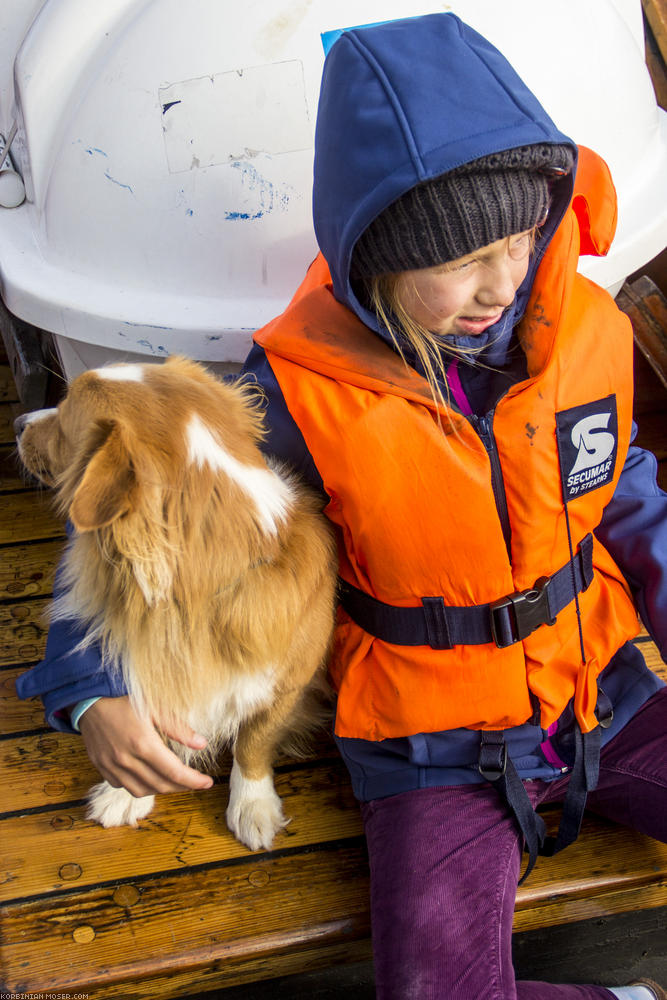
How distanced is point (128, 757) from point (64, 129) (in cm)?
141

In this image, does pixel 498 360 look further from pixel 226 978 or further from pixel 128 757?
pixel 226 978

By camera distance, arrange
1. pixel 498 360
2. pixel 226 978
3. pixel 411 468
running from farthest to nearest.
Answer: pixel 226 978 → pixel 498 360 → pixel 411 468

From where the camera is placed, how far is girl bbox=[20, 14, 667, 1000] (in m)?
1.29

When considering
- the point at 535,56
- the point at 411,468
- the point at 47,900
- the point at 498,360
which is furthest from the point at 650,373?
the point at 47,900

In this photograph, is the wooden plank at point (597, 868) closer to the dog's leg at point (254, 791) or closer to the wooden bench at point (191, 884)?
the wooden bench at point (191, 884)

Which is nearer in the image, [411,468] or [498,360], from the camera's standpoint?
[411,468]

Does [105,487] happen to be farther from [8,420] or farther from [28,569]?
[8,420]

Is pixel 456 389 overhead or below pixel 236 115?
below

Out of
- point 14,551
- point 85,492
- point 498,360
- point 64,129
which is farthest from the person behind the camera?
point 14,551

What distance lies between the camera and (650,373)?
3.14 meters

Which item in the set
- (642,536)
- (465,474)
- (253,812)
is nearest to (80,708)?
(253,812)

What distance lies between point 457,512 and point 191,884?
3.24 ft

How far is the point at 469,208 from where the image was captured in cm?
125

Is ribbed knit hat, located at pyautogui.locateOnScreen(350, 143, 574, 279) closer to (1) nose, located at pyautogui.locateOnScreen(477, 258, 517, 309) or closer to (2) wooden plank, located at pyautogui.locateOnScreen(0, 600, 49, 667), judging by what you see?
(1) nose, located at pyautogui.locateOnScreen(477, 258, 517, 309)
